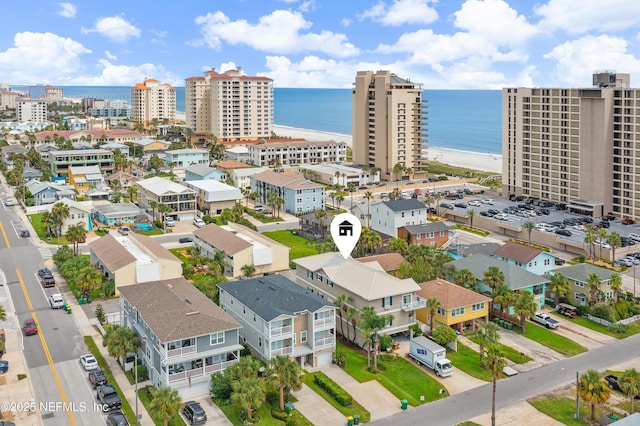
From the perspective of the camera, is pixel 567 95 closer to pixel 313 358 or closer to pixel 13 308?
pixel 313 358

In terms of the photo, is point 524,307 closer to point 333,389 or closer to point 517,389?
point 517,389

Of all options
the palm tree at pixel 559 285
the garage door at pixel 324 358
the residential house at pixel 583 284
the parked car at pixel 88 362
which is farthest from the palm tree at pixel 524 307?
the parked car at pixel 88 362

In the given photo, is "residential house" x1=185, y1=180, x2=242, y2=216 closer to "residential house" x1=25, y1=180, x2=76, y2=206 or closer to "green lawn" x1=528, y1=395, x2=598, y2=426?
"residential house" x1=25, y1=180, x2=76, y2=206

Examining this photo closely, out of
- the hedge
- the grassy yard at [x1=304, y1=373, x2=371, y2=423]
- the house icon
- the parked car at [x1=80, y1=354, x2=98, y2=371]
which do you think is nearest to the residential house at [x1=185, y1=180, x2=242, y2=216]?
the house icon

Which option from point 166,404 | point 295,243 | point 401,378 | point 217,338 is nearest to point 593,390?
point 401,378

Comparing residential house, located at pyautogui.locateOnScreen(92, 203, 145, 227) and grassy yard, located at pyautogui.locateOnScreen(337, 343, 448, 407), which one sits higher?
residential house, located at pyautogui.locateOnScreen(92, 203, 145, 227)
